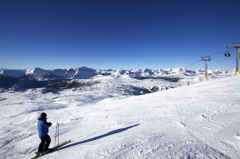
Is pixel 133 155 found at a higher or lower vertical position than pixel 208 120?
lower

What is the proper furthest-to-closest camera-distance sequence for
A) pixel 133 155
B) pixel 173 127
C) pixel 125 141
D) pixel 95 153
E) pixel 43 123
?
pixel 173 127
pixel 43 123
pixel 125 141
pixel 95 153
pixel 133 155

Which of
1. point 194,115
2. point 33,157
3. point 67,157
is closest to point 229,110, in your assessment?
point 194,115

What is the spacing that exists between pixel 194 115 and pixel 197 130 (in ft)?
5.88

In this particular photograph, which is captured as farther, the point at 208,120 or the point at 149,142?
the point at 208,120

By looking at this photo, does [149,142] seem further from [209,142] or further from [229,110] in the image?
[229,110]

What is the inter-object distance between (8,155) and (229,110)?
11708 mm

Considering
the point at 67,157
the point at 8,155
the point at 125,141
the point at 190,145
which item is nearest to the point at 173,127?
the point at 190,145

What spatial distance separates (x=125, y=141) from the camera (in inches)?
155

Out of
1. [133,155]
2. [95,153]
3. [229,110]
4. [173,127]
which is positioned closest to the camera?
[133,155]

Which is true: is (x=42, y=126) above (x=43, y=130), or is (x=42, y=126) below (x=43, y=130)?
above

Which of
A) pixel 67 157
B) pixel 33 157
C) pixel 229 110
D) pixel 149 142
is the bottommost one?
pixel 33 157

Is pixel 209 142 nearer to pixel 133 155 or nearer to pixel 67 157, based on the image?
pixel 133 155

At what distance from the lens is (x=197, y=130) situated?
4.11 m

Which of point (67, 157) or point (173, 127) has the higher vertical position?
point (173, 127)
